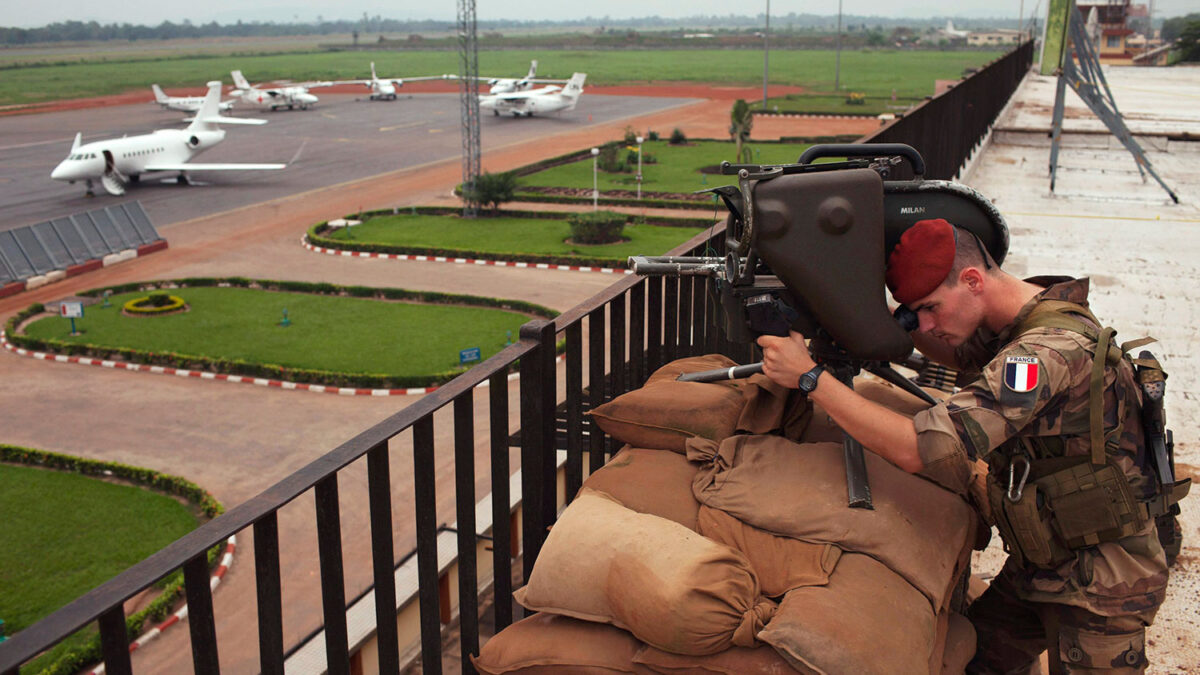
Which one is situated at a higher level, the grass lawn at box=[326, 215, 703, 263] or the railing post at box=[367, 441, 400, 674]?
the railing post at box=[367, 441, 400, 674]

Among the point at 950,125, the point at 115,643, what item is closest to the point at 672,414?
the point at 115,643

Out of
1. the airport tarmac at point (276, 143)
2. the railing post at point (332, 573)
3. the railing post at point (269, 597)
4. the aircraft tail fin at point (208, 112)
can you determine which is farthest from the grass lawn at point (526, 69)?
the railing post at point (269, 597)

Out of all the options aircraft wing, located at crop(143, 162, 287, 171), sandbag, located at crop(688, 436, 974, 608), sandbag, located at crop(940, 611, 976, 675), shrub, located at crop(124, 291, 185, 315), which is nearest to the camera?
sandbag, located at crop(688, 436, 974, 608)

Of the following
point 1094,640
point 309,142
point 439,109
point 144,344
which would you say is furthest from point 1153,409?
point 439,109

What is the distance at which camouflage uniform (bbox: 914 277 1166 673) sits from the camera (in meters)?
2.72

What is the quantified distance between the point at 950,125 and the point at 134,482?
1220 centimetres

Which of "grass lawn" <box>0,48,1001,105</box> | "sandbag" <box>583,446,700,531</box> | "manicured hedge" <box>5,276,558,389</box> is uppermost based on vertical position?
"grass lawn" <box>0,48,1001,105</box>

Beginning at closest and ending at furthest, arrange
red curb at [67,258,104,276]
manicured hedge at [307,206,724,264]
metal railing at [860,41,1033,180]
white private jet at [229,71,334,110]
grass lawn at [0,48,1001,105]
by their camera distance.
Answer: metal railing at [860,41,1033,180] → red curb at [67,258,104,276] → manicured hedge at [307,206,724,264] → white private jet at [229,71,334,110] → grass lawn at [0,48,1001,105]

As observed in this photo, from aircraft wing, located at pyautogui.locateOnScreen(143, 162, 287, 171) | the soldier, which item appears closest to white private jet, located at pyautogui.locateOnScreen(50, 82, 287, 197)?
aircraft wing, located at pyautogui.locateOnScreen(143, 162, 287, 171)

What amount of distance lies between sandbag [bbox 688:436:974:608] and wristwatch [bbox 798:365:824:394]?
1.10 ft

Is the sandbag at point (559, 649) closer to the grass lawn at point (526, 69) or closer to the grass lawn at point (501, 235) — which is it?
the grass lawn at point (501, 235)

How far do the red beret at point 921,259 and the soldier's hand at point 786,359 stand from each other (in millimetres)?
320

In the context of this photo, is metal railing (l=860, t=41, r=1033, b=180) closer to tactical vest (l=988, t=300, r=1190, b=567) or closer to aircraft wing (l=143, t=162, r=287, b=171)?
tactical vest (l=988, t=300, r=1190, b=567)

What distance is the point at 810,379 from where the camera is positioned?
2883 mm
